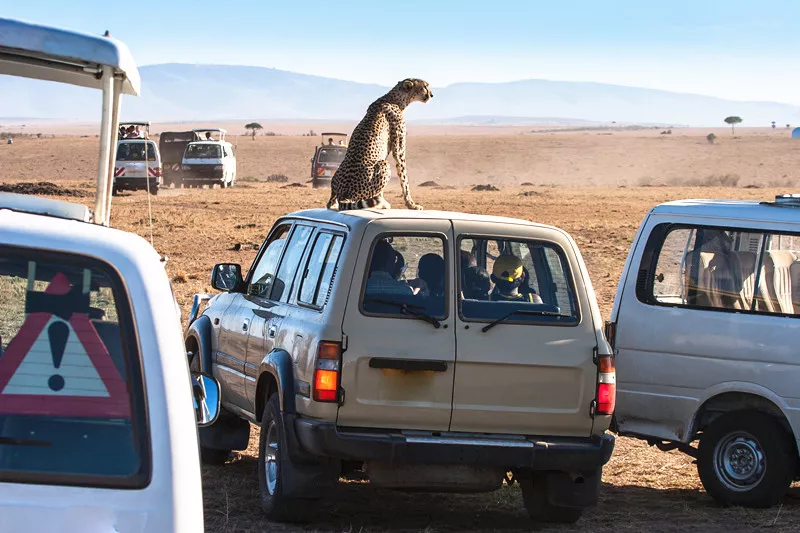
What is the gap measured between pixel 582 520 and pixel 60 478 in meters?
5.01

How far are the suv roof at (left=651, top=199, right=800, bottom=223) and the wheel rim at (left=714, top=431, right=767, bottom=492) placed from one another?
1344mm

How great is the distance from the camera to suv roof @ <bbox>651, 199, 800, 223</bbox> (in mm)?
8117

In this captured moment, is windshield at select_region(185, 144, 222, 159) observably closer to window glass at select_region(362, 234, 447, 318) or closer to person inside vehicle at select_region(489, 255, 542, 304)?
window glass at select_region(362, 234, 447, 318)

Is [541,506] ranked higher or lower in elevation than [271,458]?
lower

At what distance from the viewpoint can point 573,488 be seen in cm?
689

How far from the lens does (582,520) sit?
7477 millimetres

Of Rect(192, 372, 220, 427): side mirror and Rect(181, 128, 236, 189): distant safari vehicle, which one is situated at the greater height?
Rect(192, 372, 220, 427): side mirror

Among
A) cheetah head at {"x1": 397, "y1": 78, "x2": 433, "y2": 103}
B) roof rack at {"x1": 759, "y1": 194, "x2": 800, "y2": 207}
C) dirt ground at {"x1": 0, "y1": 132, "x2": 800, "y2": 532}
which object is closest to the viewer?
dirt ground at {"x1": 0, "y1": 132, "x2": 800, "y2": 532}

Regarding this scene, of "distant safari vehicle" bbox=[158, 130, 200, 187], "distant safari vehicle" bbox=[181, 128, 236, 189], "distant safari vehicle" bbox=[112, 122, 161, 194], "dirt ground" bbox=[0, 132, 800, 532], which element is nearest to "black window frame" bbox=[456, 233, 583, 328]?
"dirt ground" bbox=[0, 132, 800, 532]

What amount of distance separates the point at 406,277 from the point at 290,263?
1058mm

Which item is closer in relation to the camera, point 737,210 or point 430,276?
point 430,276

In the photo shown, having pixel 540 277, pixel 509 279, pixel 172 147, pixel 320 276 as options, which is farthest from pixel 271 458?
pixel 172 147

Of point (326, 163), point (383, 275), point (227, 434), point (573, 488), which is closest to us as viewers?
point (383, 275)

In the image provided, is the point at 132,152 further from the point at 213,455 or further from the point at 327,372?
the point at 327,372
